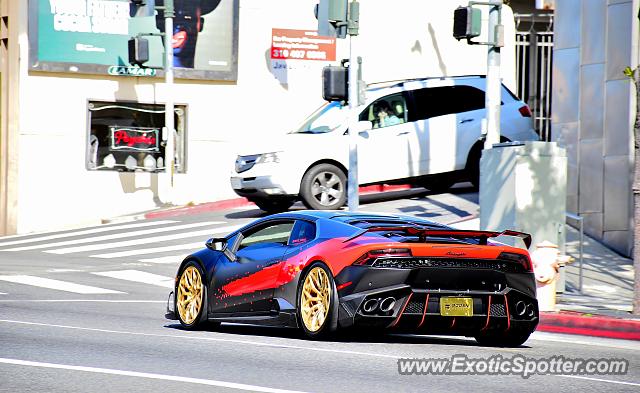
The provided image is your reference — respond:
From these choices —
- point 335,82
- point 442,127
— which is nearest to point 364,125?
Result: point 442,127

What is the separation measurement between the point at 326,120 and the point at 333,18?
4924mm

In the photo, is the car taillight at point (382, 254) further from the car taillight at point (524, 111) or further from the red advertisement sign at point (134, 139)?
the red advertisement sign at point (134, 139)

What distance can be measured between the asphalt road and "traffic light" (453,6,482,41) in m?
6.58

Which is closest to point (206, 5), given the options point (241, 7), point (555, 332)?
point (241, 7)

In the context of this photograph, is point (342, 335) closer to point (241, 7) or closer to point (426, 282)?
point (426, 282)

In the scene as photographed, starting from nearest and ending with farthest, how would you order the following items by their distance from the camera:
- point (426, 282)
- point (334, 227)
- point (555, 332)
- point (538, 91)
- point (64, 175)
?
point (426, 282)
point (334, 227)
point (555, 332)
point (64, 175)
point (538, 91)

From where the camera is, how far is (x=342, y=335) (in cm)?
1159

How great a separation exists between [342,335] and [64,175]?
22.6 metres

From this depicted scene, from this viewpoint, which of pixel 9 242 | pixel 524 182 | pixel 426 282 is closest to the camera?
pixel 426 282

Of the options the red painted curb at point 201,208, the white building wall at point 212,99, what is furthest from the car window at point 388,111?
the white building wall at point 212,99

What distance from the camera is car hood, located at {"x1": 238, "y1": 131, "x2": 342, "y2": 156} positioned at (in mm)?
24891

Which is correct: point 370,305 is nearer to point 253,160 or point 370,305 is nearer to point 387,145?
point 253,160

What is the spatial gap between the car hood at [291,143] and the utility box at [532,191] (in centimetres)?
656

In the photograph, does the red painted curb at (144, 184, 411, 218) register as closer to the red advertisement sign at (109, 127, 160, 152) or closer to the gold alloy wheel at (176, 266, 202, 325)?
the red advertisement sign at (109, 127, 160, 152)
